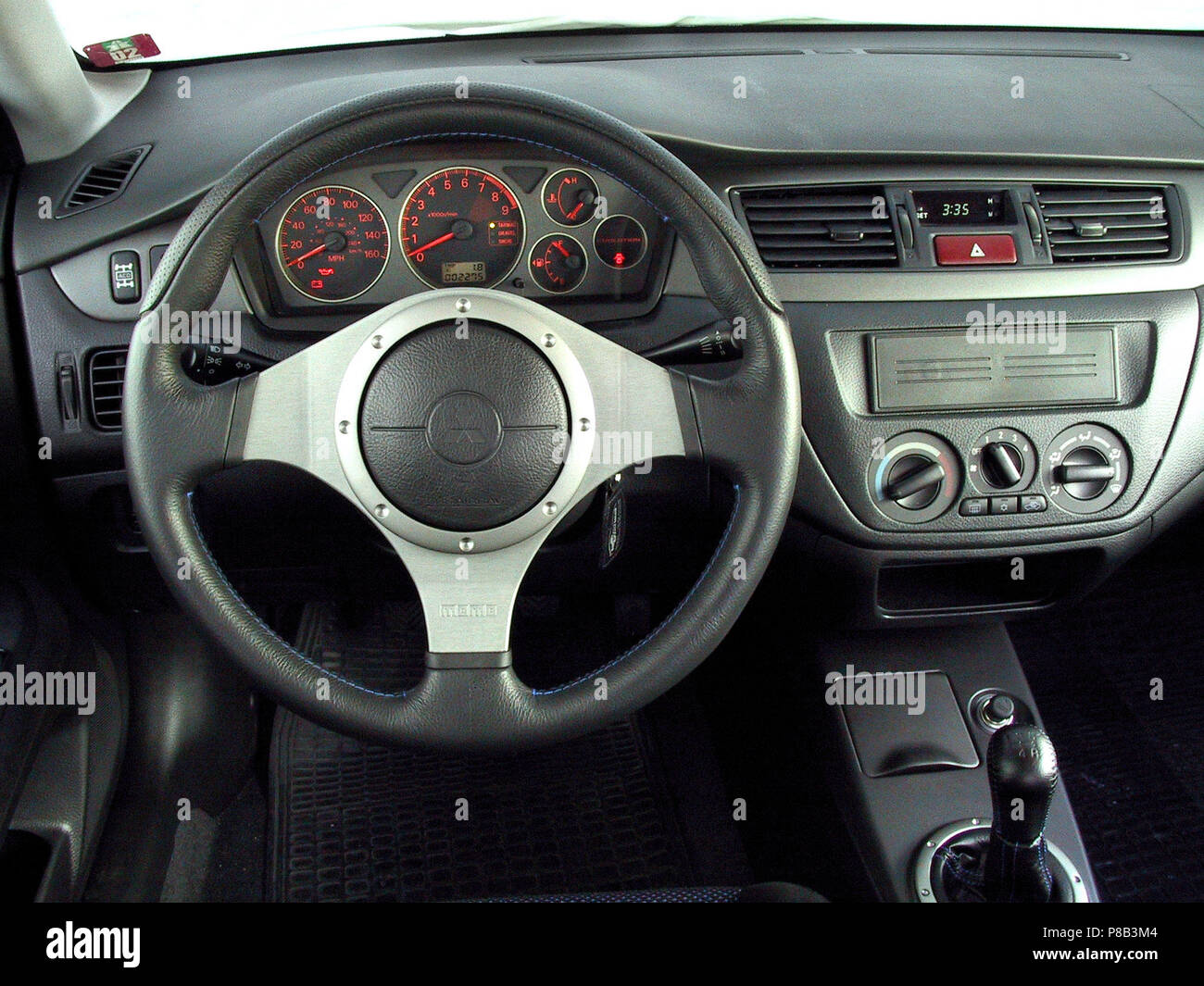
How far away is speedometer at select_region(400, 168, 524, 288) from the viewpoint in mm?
1445

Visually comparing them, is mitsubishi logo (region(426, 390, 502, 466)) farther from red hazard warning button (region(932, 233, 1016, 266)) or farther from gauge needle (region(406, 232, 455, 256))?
red hazard warning button (region(932, 233, 1016, 266))

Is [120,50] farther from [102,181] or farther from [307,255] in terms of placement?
[307,255]

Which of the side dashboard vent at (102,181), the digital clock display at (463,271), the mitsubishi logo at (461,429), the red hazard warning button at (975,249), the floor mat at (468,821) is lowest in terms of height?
the floor mat at (468,821)

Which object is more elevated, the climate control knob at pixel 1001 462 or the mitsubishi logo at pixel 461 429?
the mitsubishi logo at pixel 461 429

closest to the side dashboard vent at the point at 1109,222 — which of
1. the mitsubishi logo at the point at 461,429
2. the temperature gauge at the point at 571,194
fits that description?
the temperature gauge at the point at 571,194

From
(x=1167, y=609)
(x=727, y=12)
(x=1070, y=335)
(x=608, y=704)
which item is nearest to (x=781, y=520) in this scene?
(x=608, y=704)

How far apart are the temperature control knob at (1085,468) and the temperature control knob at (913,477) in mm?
140

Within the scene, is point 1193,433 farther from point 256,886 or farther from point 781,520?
point 256,886

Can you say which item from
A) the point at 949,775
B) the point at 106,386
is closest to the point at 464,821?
the point at 949,775

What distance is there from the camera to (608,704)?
1117 mm

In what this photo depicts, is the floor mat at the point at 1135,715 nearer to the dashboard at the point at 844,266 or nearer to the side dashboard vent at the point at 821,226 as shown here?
the dashboard at the point at 844,266

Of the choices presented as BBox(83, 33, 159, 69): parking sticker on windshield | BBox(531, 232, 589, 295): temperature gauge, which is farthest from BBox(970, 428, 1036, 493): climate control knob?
BBox(83, 33, 159, 69): parking sticker on windshield

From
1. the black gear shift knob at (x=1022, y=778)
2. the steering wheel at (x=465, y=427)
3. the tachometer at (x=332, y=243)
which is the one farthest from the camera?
the tachometer at (x=332, y=243)

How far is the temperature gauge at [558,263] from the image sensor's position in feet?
4.83
